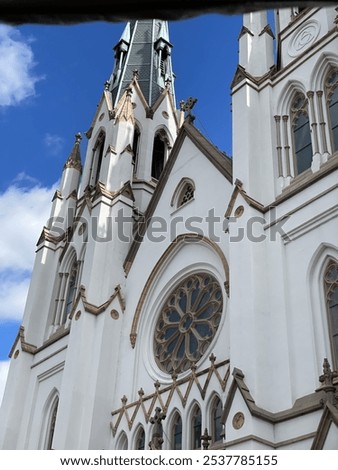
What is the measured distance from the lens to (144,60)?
95.4 feet

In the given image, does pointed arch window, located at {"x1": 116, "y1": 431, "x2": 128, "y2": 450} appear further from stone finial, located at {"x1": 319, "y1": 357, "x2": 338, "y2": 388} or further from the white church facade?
stone finial, located at {"x1": 319, "y1": 357, "x2": 338, "y2": 388}

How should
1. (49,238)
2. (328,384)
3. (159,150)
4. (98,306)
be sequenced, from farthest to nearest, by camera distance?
1. (159,150)
2. (49,238)
3. (98,306)
4. (328,384)

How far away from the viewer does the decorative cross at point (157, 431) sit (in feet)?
40.9

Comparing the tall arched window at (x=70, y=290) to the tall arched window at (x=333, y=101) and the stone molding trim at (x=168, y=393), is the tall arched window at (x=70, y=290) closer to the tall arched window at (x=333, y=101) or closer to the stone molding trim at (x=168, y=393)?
the stone molding trim at (x=168, y=393)

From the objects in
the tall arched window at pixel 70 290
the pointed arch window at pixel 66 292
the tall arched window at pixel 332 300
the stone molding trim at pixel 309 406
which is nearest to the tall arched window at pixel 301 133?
the tall arched window at pixel 332 300

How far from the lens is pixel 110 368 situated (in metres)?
15.7

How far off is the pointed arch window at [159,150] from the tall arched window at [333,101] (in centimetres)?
1043

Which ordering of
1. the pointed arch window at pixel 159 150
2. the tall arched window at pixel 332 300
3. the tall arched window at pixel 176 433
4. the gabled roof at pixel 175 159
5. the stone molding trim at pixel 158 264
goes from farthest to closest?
1. the pointed arch window at pixel 159 150
2. the gabled roof at pixel 175 159
3. the stone molding trim at pixel 158 264
4. the tall arched window at pixel 176 433
5. the tall arched window at pixel 332 300

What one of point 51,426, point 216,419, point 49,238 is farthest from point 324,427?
point 49,238

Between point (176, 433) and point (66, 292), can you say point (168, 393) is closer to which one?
point (176, 433)

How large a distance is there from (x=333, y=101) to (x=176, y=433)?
8.16 metres

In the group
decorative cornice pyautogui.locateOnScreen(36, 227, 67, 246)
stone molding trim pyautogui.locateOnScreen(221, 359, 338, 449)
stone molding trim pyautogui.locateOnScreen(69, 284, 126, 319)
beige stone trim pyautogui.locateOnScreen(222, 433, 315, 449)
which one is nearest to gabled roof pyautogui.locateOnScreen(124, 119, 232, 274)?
stone molding trim pyautogui.locateOnScreen(69, 284, 126, 319)

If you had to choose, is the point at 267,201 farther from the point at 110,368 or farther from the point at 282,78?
the point at 110,368

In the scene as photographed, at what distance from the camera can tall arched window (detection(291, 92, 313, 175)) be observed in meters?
13.7
